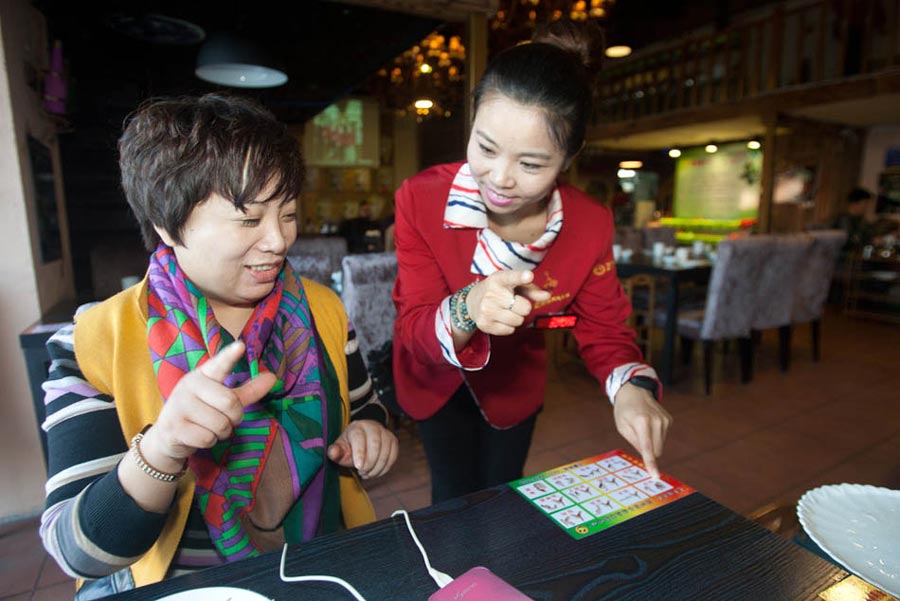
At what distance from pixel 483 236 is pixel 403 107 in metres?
6.19

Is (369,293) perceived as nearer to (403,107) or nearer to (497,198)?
(497,198)

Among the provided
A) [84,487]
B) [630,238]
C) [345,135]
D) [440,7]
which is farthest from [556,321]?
[345,135]

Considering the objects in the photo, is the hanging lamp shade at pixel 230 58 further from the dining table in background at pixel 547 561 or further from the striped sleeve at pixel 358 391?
the dining table in background at pixel 547 561

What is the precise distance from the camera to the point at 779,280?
3.83 meters

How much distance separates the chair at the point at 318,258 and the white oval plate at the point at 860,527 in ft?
8.56

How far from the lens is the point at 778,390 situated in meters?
3.72

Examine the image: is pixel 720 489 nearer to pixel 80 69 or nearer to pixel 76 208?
pixel 76 208

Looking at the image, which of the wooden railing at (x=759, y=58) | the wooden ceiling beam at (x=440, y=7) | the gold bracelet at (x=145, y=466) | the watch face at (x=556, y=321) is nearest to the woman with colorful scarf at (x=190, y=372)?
the gold bracelet at (x=145, y=466)

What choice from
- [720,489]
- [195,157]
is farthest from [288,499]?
[720,489]

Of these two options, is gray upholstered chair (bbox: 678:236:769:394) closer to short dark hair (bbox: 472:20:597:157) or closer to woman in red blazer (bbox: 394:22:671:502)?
woman in red blazer (bbox: 394:22:671:502)

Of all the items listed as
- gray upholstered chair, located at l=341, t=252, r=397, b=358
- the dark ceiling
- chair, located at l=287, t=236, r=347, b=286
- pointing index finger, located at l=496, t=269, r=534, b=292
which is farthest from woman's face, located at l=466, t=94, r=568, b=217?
the dark ceiling

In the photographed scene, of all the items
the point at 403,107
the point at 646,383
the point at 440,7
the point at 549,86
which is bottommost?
the point at 646,383

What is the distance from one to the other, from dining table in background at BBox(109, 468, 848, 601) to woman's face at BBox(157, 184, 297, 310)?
0.42m

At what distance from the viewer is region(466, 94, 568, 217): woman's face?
94 centimetres
